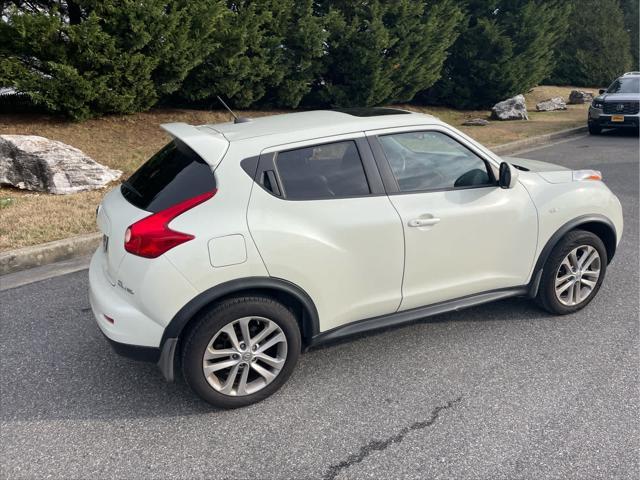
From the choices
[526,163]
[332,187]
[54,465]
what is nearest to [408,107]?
[526,163]

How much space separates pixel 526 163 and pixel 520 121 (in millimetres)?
12774

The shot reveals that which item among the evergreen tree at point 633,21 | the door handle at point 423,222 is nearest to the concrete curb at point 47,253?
the door handle at point 423,222

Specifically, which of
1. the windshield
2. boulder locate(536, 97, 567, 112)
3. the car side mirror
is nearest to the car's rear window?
the car side mirror

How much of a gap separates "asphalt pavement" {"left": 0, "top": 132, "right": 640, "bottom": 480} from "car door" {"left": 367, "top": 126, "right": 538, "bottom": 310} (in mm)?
482

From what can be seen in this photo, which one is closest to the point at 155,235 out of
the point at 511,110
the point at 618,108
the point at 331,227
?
the point at 331,227

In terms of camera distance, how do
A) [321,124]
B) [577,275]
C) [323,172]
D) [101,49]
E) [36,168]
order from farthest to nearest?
[101,49] → [36,168] → [577,275] → [321,124] → [323,172]

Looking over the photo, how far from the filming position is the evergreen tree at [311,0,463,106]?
13.2 meters

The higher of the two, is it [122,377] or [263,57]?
[263,57]

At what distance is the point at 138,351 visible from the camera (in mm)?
2834

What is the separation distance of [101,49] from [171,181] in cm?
717

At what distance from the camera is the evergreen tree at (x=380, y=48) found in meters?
13.2

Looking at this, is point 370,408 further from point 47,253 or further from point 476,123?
point 476,123

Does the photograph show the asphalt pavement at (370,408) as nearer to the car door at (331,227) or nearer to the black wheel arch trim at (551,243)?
the black wheel arch trim at (551,243)

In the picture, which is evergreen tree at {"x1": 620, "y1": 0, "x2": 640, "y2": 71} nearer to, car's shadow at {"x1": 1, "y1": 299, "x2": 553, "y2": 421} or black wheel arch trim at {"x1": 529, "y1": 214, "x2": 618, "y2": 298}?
black wheel arch trim at {"x1": 529, "y1": 214, "x2": 618, "y2": 298}
